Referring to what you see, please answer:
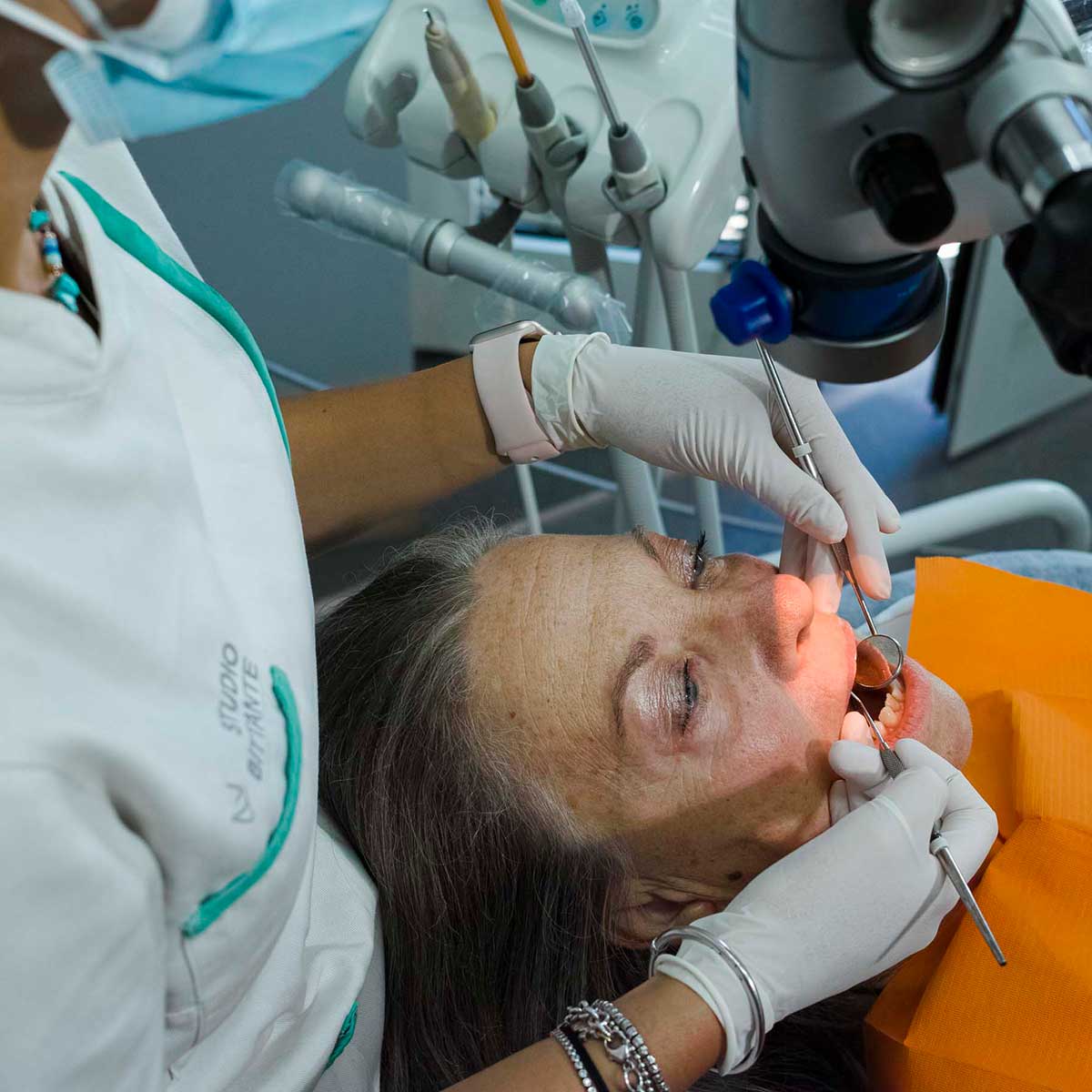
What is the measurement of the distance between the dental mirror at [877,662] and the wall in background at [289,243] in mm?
1671

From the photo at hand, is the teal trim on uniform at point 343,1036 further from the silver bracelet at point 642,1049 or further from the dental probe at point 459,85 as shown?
the dental probe at point 459,85

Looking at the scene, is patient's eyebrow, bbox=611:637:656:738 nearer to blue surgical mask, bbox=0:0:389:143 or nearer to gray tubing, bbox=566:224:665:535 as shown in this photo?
gray tubing, bbox=566:224:665:535

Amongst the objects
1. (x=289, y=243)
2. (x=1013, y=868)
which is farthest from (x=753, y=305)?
(x=289, y=243)

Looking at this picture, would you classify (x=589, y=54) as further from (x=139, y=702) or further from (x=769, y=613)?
(x=139, y=702)

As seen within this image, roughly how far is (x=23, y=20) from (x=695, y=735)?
2.73ft

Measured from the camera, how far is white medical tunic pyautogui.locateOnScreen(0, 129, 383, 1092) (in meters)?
0.62

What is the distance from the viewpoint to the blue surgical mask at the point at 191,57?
0.55 metres

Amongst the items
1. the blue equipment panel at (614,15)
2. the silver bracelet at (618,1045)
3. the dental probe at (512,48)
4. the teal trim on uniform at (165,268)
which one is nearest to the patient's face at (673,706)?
the silver bracelet at (618,1045)

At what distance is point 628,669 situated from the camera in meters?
1.10

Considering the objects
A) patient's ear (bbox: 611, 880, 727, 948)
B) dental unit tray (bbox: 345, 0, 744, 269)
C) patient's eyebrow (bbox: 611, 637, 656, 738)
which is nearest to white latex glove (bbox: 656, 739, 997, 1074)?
patient's ear (bbox: 611, 880, 727, 948)

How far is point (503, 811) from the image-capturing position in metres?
1.13

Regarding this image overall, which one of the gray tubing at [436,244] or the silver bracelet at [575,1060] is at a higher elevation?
the gray tubing at [436,244]

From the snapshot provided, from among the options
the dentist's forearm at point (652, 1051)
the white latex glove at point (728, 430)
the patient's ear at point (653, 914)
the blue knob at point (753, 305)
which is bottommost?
the patient's ear at point (653, 914)

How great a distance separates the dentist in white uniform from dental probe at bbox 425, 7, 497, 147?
1.48 ft
